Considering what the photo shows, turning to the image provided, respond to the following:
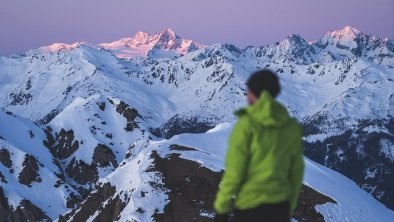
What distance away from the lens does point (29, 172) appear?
13588 centimetres

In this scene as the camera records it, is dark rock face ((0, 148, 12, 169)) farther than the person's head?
Yes

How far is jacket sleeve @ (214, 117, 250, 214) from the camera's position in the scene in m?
7.85

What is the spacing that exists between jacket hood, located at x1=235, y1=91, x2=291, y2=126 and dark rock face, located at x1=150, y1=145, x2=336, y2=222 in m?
34.3

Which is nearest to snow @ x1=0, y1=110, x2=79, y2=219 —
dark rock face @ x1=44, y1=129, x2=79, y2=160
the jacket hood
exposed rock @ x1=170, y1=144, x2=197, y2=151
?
dark rock face @ x1=44, y1=129, x2=79, y2=160

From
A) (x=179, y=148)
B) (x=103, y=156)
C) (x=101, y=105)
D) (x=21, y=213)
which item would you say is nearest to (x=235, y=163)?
(x=179, y=148)

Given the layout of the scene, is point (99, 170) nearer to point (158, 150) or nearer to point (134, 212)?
point (158, 150)

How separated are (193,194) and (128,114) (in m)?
133

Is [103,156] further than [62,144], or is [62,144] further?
[62,144]

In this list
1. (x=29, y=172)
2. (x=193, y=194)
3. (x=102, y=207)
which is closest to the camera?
(x=193, y=194)

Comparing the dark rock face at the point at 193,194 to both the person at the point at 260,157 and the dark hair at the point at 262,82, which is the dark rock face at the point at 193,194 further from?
the dark hair at the point at 262,82

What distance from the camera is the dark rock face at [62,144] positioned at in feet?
539

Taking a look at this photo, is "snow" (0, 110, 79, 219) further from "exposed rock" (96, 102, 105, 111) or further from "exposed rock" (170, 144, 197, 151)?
"exposed rock" (170, 144, 197, 151)

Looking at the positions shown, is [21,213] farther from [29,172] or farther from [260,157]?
[260,157]

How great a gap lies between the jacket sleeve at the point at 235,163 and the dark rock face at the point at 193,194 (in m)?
33.8
